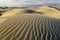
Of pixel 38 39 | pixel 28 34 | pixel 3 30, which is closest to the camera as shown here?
pixel 38 39

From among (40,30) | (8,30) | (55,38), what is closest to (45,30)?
(40,30)

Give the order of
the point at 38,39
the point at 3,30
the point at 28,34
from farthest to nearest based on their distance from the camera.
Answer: the point at 3,30 < the point at 28,34 < the point at 38,39

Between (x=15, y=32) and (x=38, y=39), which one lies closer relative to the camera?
(x=38, y=39)

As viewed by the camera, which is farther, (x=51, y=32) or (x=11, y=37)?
(x=51, y=32)

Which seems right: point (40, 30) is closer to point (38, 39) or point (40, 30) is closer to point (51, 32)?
point (51, 32)

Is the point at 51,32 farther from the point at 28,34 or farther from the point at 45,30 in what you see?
the point at 28,34

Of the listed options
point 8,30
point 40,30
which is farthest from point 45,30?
point 8,30

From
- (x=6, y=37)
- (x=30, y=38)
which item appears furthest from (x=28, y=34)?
(x=6, y=37)

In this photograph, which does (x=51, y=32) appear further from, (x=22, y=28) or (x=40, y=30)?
(x=22, y=28)
